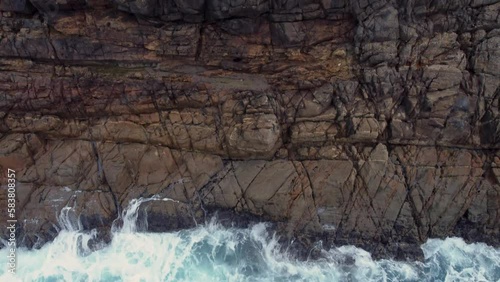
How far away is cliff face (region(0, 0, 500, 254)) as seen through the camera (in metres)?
24.1

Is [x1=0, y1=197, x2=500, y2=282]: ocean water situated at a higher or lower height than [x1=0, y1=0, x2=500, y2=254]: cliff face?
lower

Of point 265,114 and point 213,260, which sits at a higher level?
point 265,114

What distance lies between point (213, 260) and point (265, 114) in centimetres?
822

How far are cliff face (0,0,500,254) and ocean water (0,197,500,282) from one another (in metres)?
0.77

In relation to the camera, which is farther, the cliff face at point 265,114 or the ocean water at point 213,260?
the cliff face at point 265,114

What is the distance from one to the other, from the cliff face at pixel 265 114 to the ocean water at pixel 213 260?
770 mm

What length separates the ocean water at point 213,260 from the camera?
23.6m

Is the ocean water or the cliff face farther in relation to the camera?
the cliff face

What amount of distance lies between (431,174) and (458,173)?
1423mm

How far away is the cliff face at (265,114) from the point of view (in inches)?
947

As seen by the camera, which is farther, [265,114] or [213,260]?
[265,114]

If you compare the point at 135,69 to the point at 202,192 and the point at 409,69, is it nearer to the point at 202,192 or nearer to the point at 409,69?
the point at 202,192

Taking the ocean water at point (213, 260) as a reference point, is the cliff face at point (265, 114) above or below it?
above

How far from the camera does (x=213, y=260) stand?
2434 centimetres
